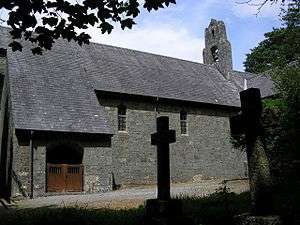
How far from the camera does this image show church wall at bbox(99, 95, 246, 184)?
2489cm

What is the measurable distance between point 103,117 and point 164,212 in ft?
51.9

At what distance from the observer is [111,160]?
74.2 ft

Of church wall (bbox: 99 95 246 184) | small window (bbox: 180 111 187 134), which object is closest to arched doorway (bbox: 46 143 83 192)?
church wall (bbox: 99 95 246 184)

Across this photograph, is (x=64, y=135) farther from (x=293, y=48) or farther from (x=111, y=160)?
(x=293, y=48)

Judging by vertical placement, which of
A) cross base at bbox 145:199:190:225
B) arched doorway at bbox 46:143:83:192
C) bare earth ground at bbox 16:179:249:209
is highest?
arched doorway at bbox 46:143:83:192

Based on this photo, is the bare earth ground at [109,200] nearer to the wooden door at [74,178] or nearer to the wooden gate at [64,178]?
the wooden gate at [64,178]

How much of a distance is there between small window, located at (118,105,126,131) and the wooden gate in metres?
4.81

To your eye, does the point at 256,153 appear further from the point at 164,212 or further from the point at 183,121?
the point at 183,121

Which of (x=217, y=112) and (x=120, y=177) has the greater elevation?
(x=217, y=112)

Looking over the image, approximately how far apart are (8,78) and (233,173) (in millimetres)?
17388

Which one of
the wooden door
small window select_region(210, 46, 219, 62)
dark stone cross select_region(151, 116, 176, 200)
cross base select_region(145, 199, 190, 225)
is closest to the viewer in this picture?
cross base select_region(145, 199, 190, 225)

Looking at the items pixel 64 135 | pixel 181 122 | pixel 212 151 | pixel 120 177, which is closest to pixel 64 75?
pixel 64 135

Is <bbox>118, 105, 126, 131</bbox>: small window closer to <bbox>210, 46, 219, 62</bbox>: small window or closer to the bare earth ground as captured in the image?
the bare earth ground

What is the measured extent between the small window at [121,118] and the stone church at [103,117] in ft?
0.21
